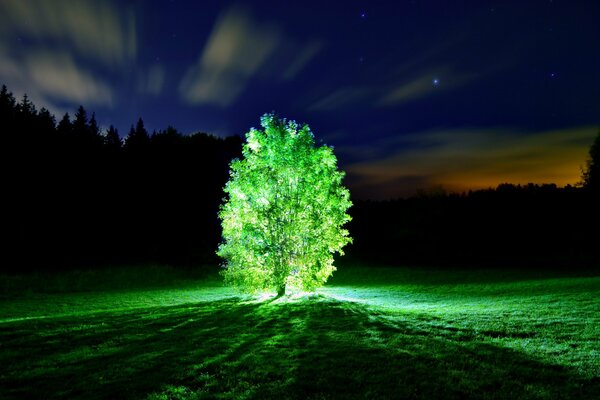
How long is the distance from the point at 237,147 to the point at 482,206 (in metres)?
48.7

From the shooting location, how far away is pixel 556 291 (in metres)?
30.0

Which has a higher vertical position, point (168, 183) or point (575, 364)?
point (168, 183)

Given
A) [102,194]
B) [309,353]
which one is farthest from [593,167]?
[102,194]

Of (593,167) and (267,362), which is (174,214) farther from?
(593,167)

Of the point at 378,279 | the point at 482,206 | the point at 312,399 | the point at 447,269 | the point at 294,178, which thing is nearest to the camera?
the point at 312,399

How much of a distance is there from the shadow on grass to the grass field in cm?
4

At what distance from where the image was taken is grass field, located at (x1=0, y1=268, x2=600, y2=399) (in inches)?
A: 428

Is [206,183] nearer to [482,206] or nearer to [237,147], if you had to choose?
[237,147]

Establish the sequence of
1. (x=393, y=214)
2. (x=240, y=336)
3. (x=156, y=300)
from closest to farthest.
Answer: (x=240, y=336) < (x=156, y=300) < (x=393, y=214)

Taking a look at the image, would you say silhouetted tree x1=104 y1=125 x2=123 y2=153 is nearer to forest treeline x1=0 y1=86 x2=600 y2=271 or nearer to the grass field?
forest treeline x1=0 y1=86 x2=600 y2=271

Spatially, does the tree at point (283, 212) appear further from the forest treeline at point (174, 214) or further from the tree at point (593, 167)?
the tree at point (593, 167)

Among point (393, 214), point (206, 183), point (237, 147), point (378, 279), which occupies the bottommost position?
point (378, 279)

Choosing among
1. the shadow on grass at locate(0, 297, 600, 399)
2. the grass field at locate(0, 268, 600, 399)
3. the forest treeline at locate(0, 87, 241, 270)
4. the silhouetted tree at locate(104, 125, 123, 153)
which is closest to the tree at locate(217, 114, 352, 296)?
the grass field at locate(0, 268, 600, 399)

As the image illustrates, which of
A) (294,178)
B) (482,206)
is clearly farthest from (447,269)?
(294,178)
